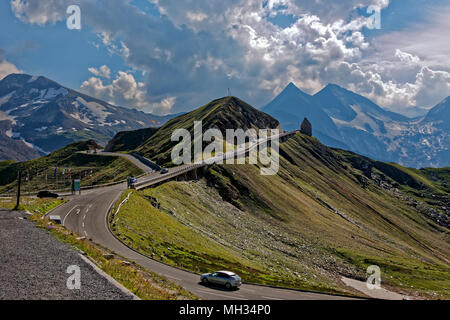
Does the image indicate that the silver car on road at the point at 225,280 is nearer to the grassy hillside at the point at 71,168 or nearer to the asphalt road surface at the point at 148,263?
the asphalt road surface at the point at 148,263

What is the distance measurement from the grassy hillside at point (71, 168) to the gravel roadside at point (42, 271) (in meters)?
84.8

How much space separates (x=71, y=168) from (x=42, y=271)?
135 metres

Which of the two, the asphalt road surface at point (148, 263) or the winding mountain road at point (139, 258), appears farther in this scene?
the winding mountain road at point (139, 258)

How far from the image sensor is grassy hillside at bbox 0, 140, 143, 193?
386 ft

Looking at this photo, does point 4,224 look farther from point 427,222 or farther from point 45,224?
point 427,222

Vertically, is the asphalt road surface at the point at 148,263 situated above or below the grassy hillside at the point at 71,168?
below

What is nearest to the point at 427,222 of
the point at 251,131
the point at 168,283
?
the point at 251,131

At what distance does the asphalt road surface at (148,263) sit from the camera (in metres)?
25.9

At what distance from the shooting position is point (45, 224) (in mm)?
34750

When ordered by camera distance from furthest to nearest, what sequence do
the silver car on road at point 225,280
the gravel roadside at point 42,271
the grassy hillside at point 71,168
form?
the grassy hillside at point 71,168, the silver car on road at point 225,280, the gravel roadside at point 42,271

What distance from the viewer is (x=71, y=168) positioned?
142 metres

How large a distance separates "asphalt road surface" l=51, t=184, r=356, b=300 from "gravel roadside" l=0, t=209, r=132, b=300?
708 centimetres

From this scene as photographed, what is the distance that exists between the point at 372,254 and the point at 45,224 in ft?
228

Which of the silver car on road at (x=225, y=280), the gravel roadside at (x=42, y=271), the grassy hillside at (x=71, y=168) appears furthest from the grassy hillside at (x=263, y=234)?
the grassy hillside at (x=71, y=168)
